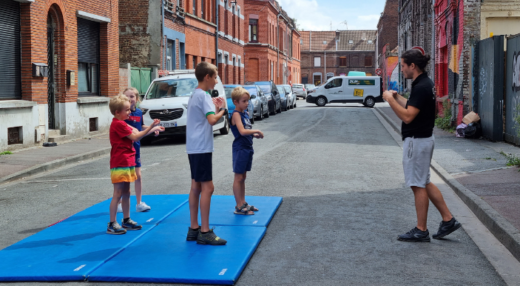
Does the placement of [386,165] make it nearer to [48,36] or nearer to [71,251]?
[71,251]

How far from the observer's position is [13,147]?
15.2 meters

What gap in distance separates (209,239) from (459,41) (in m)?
15.4

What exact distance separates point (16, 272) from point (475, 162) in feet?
29.9

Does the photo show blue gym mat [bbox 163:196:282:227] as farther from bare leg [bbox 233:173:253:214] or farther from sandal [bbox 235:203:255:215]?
bare leg [bbox 233:173:253:214]

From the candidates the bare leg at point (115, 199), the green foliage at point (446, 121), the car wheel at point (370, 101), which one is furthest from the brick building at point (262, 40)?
the bare leg at point (115, 199)

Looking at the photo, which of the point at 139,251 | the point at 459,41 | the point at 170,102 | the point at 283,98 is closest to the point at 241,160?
the point at 139,251

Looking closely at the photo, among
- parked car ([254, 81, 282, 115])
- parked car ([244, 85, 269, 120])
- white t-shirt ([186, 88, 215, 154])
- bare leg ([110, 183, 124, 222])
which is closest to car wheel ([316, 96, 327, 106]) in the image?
parked car ([254, 81, 282, 115])

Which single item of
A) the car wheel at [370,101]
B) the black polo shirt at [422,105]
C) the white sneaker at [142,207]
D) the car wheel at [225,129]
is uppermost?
the car wheel at [370,101]

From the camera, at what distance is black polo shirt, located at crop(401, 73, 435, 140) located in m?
6.11

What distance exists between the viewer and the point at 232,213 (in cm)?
764

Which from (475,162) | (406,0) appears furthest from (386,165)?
(406,0)

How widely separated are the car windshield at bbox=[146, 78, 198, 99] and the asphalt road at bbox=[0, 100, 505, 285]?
266 centimetres

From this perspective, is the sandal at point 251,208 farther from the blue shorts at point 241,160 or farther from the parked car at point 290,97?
the parked car at point 290,97

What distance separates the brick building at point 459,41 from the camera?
1847 centimetres
